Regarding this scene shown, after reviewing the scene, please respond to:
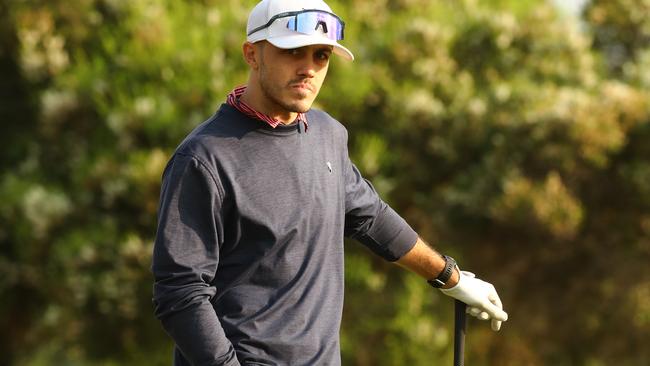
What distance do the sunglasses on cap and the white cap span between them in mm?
10

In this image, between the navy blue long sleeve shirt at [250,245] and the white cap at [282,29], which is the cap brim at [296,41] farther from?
the navy blue long sleeve shirt at [250,245]

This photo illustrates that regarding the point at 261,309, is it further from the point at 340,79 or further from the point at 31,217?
the point at 31,217

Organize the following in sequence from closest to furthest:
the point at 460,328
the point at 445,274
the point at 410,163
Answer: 1. the point at 445,274
2. the point at 460,328
3. the point at 410,163

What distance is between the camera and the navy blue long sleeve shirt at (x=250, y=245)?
3186 mm

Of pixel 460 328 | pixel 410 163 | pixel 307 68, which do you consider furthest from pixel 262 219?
pixel 410 163

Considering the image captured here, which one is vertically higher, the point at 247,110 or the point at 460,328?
the point at 247,110

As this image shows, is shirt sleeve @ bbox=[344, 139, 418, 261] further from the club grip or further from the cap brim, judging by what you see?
the cap brim

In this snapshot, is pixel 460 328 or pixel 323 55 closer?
pixel 323 55

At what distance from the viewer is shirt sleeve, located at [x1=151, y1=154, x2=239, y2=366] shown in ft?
10.4

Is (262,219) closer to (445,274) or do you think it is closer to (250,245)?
(250,245)

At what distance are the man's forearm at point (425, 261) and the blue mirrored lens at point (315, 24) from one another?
905mm

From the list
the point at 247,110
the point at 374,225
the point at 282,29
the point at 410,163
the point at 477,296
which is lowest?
the point at 477,296

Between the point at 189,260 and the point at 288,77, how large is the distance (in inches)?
24.4

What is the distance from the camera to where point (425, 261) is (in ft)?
Answer: 13.2
